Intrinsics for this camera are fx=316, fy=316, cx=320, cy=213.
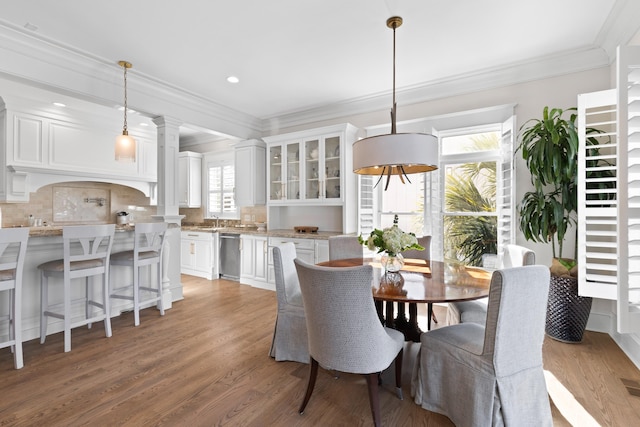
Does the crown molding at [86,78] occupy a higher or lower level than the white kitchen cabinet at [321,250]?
higher

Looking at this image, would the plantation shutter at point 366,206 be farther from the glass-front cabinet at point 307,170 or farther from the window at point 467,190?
the window at point 467,190

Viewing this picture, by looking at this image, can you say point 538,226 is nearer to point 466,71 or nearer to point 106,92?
point 466,71

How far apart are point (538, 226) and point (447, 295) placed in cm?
169

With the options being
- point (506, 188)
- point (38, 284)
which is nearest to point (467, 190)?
point (506, 188)

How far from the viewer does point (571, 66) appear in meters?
3.13

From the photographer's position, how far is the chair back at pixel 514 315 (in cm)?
151

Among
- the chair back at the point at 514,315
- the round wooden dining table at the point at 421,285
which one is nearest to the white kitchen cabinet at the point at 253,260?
the round wooden dining table at the point at 421,285

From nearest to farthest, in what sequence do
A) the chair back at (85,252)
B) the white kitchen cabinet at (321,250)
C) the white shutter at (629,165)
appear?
the white shutter at (629,165) < the chair back at (85,252) < the white kitchen cabinet at (321,250)

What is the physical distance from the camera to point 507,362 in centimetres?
156

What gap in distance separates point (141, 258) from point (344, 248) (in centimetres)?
213

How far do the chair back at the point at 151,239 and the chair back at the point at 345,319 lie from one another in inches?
90.0

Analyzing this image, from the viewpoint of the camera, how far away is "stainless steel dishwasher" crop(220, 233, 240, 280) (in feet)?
17.2

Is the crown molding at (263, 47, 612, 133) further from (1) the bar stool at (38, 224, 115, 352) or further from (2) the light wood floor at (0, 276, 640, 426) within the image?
(1) the bar stool at (38, 224, 115, 352)

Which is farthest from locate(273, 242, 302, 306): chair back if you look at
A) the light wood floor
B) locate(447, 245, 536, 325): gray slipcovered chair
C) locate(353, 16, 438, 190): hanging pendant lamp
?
locate(447, 245, 536, 325): gray slipcovered chair
